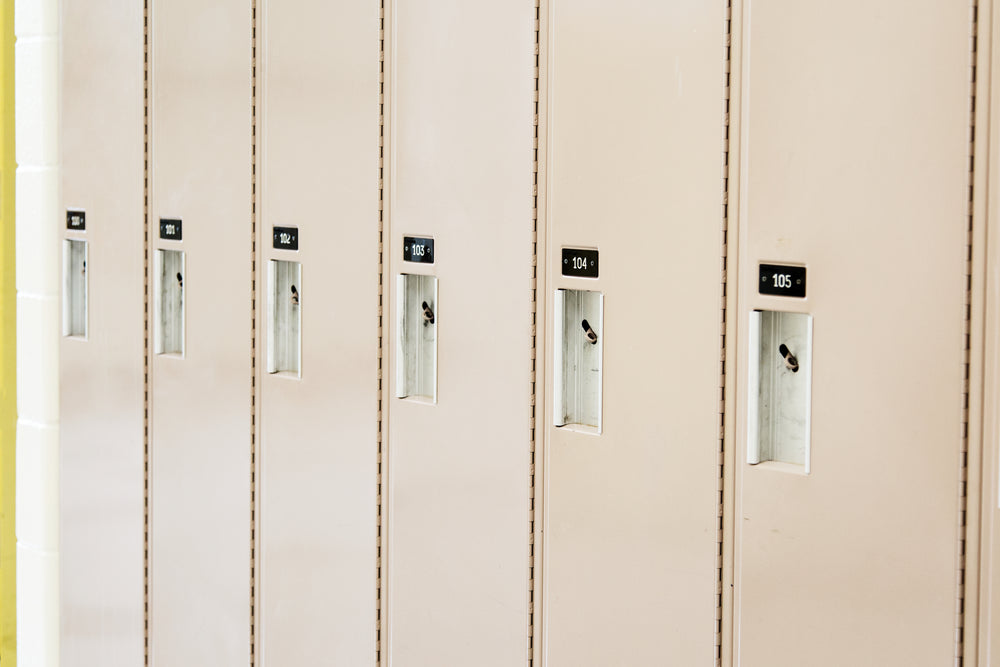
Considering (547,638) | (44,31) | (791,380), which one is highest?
(44,31)

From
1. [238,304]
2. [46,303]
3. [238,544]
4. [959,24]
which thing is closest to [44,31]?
[46,303]

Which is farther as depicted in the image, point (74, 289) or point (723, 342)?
point (74, 289)

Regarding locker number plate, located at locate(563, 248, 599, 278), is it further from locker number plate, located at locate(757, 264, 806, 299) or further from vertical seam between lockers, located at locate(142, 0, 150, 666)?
vertical seam between lockers, located at locate(142, 0, 150, 666)

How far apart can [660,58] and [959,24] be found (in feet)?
2.06

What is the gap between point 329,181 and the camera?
3375 mm

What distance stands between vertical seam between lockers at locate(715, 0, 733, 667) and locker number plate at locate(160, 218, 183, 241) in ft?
6.63

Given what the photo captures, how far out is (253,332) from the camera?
12.1 ft

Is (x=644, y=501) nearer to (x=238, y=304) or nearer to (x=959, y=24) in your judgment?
(x=959, y=24)

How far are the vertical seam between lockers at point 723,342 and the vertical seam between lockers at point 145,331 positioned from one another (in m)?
2.20

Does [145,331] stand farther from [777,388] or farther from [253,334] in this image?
[777,388]

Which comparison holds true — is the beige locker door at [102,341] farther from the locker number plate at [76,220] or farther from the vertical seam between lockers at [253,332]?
the vertical seam between lockers at [253,332]

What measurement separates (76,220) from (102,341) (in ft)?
1.43

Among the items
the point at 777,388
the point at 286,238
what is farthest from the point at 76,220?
A: the point at 777,388

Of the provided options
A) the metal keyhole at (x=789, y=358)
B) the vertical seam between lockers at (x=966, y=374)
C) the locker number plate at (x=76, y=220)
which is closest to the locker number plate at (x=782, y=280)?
the metal keyhole at (x=789, y=358)
